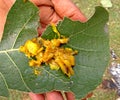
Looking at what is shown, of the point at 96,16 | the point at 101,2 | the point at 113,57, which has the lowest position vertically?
the point at 113,57

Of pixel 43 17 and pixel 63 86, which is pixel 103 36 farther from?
pixel 43 17

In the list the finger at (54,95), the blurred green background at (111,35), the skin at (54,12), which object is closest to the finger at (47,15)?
the skin at (54,12)

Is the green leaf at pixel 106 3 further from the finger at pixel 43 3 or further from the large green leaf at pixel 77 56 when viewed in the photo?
the large green leaf at pixel 77 56

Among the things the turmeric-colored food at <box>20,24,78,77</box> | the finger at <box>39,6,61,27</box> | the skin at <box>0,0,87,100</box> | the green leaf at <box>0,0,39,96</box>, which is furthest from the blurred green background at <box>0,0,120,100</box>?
the turmeric-colored food at <box>20,24,78,77</box>

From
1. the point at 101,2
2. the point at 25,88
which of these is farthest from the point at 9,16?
the point at 101,2

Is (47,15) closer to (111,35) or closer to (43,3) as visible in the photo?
(43,3)
